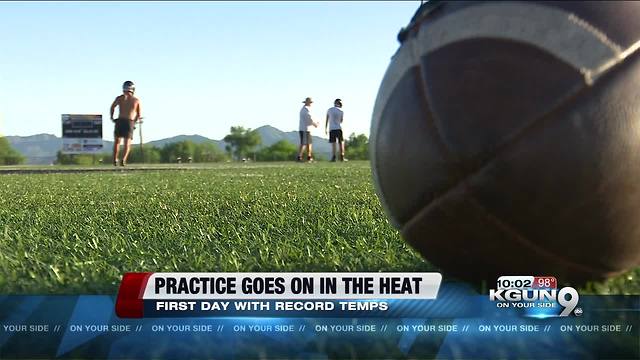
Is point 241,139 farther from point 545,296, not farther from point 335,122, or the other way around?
point 545,296

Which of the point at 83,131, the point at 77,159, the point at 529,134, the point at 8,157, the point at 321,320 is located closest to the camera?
the point at 529,134

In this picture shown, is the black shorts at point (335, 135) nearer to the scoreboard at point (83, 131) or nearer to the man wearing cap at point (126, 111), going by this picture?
the man wearing cap at point (126, 111)

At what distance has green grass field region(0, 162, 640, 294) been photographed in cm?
300

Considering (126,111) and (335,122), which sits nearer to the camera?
(126,111)

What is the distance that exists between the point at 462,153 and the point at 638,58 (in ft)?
2.27

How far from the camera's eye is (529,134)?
2096 mm

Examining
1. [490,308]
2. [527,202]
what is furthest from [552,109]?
[490,308]

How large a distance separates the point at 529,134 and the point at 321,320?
96cm

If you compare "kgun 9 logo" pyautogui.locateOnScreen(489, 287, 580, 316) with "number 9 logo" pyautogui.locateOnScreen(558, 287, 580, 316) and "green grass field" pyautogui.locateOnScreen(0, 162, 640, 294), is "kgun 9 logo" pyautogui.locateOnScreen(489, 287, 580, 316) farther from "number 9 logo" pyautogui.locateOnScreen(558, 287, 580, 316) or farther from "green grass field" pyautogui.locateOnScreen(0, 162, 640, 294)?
"green grass field" pyautogui.locateOnScreen(0, 162, 640, 294)

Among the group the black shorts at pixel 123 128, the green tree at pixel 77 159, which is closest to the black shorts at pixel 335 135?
the black shorts at pixel 123 128

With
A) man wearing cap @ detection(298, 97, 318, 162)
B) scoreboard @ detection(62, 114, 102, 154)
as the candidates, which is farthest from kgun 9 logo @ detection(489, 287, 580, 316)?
scoreboard @ detection(62, 114, 102, 154)

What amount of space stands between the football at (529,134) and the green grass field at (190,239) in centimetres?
52

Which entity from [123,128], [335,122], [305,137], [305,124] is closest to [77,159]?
[305,124]

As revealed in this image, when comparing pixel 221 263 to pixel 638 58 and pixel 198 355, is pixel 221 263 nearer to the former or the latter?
pixel 198 355
